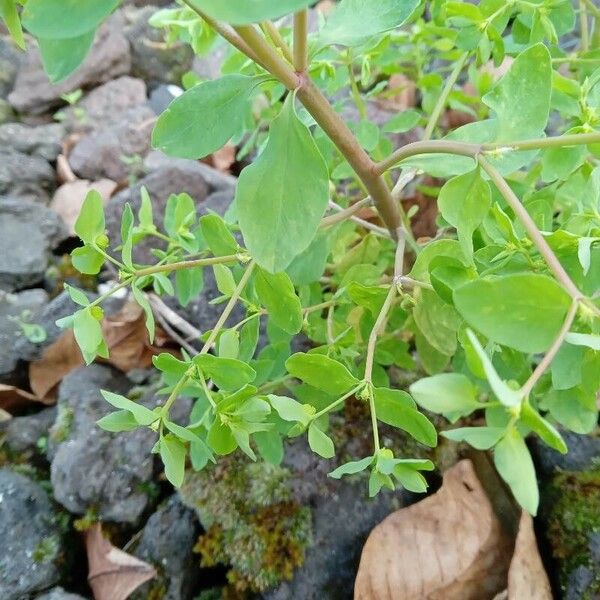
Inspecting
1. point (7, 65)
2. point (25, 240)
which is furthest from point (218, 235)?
point (7, 65)

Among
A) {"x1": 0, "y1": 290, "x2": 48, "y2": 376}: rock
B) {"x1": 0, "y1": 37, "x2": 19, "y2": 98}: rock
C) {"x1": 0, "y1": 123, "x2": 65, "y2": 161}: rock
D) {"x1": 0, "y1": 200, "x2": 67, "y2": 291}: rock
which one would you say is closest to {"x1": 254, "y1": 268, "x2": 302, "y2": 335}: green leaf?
{"x1": 0, "y1": 290, "x2": 48, "y2": 376}: rock

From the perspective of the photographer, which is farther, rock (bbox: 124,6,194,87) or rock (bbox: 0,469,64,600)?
rock (bbox: 124,6,194,87)

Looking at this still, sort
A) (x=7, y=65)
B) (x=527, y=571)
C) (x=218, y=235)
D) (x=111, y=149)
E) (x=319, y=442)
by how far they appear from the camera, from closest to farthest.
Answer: (x=319, y=442) → (x=218, y=235) → (x=527, y=571) → (x=111, y=149) → (x=7, y=65)

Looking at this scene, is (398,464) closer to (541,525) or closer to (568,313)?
(568,313)

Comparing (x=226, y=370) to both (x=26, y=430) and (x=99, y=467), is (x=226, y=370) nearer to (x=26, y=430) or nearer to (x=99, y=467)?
(x=99, y=467)

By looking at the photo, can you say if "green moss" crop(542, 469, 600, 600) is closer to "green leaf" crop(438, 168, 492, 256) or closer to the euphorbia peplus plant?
the euphorbia peplus plant

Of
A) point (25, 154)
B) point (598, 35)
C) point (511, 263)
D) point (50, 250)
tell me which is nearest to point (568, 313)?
point (511, 263)
